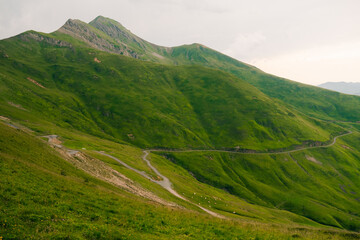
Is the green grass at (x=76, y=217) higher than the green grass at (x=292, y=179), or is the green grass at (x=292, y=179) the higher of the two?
the green grass at (x=76, y=217)

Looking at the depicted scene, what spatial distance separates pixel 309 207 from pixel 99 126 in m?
180

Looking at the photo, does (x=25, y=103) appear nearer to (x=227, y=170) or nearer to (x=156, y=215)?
(x=227, y=170)

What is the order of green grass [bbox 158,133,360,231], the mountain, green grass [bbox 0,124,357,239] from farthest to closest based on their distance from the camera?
green grass [bbox 158,133,360,231] < the mountain < green grass [bbox 0,124,357,239]

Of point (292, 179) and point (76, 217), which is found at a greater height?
point (76, 217)

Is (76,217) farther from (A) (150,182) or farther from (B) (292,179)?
(B) (292,179)

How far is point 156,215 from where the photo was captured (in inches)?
1050

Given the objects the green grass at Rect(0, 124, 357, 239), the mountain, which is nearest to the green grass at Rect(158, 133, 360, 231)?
the mountain

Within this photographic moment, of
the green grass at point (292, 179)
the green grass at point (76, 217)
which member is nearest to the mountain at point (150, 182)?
the green grass at point (76, 217)

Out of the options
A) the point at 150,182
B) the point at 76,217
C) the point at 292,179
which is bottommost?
the point at 150,182

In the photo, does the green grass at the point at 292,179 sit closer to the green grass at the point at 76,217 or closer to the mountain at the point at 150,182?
the mountain at the point at 150,182

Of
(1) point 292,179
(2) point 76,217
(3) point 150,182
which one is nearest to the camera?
(2) point 76,217

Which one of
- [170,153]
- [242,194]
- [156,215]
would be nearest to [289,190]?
[242,194]

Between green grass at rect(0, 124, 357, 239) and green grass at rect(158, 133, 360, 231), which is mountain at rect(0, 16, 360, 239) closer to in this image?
green grass at rect(0, 124, 357, 239)

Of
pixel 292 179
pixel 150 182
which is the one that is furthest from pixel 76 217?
pixel 292 179
